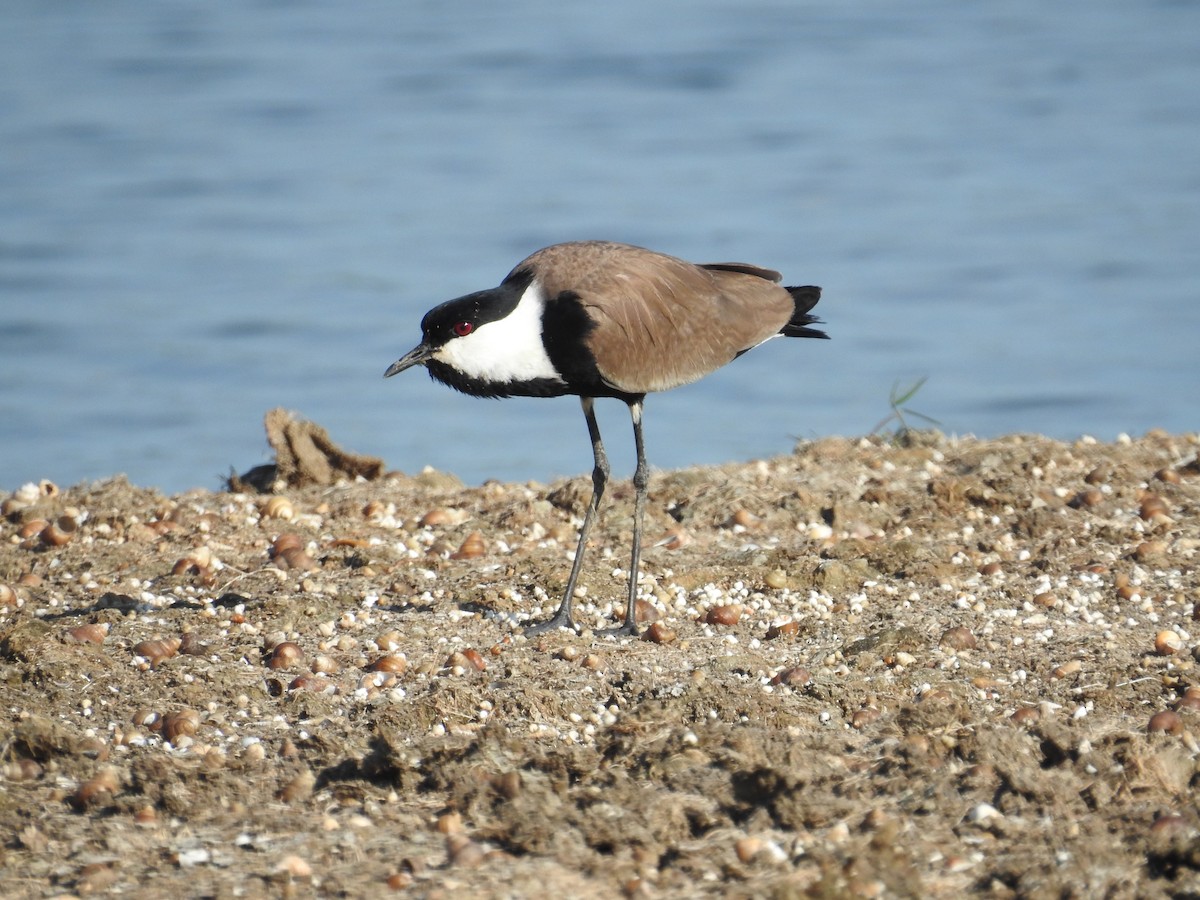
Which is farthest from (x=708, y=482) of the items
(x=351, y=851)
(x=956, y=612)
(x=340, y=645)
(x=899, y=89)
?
(x=899, y=89)

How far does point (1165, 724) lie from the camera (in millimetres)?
4402

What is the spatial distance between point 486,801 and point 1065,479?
378cm

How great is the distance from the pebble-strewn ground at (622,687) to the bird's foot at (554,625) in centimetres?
10

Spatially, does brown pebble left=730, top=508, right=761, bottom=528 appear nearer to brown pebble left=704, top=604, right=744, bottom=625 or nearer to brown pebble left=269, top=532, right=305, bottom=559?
brown pebble left=704, top=604, right=744, bottom=625

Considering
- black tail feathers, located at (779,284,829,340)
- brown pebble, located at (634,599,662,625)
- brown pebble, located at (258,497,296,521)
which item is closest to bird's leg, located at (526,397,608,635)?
brown pebble, located at (634,599,662,625)

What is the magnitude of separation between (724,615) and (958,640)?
82 centimetres

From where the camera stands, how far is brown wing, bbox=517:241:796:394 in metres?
5.82

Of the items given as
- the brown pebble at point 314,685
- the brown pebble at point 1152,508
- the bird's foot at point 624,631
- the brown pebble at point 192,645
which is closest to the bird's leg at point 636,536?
the bird's foot at point 624,631

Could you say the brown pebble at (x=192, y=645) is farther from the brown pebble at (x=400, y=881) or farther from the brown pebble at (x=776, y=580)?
the brown pebble at (x=776, y=580)

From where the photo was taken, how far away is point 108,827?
3992 mm

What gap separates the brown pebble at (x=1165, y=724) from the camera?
4.38m

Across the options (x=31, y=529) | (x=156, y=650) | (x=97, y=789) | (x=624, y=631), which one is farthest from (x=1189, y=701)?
(x=31, y=529)

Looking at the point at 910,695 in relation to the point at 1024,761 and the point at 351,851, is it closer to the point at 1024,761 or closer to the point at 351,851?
the point at 1024,761

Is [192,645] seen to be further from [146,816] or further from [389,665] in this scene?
[146,816]
